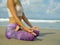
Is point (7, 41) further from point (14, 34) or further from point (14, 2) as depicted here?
point (14, 2)

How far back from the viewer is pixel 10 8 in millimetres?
2773

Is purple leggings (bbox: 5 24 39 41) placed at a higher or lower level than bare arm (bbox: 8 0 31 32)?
lower

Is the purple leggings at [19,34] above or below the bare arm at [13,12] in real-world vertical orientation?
below

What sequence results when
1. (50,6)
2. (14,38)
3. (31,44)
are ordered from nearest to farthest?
(31,44) < (14,38) < (50,6)

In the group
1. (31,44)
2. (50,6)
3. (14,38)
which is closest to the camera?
(31,44)

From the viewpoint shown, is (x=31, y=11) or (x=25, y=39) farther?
(x=31, y=11)

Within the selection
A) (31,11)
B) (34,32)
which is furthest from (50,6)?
(34,32)

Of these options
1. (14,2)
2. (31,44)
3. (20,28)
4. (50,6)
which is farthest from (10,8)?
(50,6)

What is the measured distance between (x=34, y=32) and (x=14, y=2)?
1.53ft

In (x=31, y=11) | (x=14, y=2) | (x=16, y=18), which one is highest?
(x=14, y=2)

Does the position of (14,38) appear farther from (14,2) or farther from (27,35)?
(14,2)

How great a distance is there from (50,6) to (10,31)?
588cm

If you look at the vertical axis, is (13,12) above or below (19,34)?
above

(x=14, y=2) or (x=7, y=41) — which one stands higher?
(x=14, y=2)
